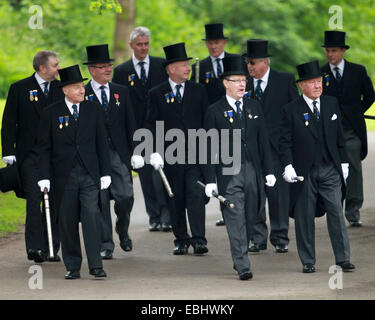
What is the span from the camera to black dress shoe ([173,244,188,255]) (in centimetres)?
1324

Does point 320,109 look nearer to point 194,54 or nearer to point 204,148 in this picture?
point 204,148

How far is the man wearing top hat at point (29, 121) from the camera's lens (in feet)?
42.1

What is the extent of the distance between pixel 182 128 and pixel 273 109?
105 centimetres

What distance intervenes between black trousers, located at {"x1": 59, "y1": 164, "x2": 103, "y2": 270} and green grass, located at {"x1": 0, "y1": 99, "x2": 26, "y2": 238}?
11.3ft

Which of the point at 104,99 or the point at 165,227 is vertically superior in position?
the point at 104,99

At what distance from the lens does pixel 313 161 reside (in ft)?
38.9

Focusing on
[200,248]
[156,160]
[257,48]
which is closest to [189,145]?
[156,160]

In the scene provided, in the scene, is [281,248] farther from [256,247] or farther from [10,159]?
[10,159]

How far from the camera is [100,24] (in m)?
41.0

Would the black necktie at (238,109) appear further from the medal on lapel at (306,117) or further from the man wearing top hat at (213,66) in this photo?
the man wearing top hat at (213,66)

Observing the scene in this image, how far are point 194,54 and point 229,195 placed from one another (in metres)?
29.0

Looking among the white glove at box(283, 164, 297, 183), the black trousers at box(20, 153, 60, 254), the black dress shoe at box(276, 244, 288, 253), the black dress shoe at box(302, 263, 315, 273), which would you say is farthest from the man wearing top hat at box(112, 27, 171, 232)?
the black dress shoe at box(302, 263, 315, 273)

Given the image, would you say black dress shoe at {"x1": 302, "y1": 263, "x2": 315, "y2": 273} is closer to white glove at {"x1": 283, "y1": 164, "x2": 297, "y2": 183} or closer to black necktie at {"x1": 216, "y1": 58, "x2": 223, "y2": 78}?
white glove at {"x1": 283, "y1": 164, "x2": 297, "y2": 183}

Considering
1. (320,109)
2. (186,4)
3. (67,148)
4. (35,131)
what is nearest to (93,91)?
(35,131)
